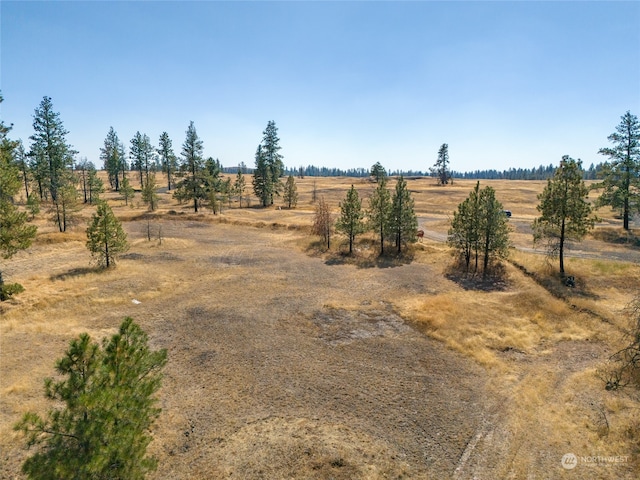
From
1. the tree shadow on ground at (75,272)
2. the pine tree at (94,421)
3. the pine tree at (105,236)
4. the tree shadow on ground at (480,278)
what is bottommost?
the tree shadow on ground at (480,278)

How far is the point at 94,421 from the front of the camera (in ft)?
22.0

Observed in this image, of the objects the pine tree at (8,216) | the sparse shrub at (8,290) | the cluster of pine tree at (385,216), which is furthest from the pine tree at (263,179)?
the sparse shrub at (8,290)

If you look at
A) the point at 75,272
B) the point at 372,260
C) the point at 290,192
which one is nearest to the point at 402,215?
the point at 372,260

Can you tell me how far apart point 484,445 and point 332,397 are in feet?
16.8

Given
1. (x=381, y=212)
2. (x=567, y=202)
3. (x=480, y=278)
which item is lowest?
(x=480, y=278)

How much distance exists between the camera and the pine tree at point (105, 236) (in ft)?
84.9

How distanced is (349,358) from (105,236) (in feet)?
68.3

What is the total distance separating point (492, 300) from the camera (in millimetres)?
23531

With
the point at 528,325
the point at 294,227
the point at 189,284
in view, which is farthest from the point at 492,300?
the point at 294,227

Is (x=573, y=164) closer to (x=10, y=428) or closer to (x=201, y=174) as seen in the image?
(x=10, y=428)

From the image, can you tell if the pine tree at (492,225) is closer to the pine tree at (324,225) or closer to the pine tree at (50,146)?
the pine tree at (324,225)

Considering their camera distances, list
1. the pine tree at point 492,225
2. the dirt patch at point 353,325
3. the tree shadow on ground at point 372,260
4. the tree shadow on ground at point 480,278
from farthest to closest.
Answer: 1. the tree shadow on ground at point 372,260
2. the pine tree at point 492,225
3. the tree shadow on ground at point 480,278
4. the dirt patch at point 353,325

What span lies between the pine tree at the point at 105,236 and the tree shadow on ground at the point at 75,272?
877 millimetres

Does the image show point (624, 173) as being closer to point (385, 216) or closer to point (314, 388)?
point (385, 216)
